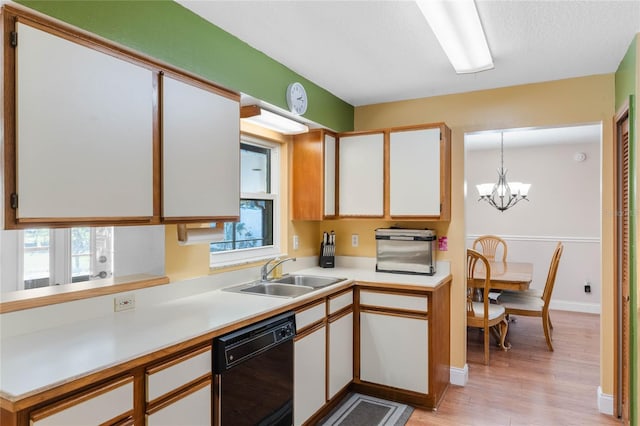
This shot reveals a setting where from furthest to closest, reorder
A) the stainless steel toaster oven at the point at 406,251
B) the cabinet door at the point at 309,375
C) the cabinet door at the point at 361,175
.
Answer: the cabinet door at the point at 361,175
the stainless steel toaster oven at the point at 406,251
the cabinet door at the point at 309,375

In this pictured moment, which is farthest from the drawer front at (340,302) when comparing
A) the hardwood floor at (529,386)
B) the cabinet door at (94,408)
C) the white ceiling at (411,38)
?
the white ceiling at (411,38)

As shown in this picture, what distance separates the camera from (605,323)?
281 cm

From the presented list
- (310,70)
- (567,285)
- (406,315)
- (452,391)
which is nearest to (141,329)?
(406,315)

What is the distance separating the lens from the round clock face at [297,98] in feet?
8.97

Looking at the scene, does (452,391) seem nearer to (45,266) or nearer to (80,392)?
(80,392)

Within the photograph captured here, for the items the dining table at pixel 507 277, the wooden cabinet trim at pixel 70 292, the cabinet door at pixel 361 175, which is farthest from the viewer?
the dining table at pixel 507 277

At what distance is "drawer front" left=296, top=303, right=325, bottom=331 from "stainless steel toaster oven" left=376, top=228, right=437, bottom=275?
97cm

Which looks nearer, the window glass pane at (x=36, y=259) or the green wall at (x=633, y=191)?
the green wall at (x=633, y=191)

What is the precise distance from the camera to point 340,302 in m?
2.85

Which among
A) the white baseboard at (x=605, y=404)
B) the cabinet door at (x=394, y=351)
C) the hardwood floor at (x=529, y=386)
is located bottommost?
the hardwood floor at (x=529, y=386)

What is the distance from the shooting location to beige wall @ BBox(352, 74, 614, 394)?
9.22 ft

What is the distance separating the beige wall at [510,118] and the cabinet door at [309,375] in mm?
1309

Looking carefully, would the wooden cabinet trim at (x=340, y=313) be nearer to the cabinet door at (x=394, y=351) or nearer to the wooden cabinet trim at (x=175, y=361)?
the cabinet door at (x=394, y=351)

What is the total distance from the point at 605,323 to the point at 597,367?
116cm
